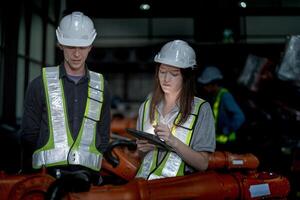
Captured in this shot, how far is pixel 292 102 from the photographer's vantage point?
5113mm

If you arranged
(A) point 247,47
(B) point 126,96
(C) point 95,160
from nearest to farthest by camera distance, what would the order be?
(C) point 95,160, (A) point 247,47, (B) point 126,96

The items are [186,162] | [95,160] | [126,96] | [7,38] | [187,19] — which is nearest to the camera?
[186,162]

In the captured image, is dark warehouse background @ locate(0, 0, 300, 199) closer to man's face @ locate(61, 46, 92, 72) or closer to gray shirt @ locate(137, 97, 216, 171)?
man's face @ locate(61, 46, 92, 72)

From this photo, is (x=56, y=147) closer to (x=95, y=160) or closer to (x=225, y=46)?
(x=95, y=160)

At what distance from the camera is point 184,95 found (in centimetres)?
244

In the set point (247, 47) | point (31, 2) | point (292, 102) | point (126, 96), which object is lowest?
point (126, 96)

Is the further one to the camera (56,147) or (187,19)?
(187,19)

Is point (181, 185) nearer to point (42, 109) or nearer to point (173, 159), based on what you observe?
point (173, 159)

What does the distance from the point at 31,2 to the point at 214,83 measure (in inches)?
129

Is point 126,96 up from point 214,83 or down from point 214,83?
down

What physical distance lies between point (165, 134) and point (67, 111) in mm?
667

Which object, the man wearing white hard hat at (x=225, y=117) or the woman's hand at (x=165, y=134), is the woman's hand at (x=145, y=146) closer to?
the woman's hand at (x=165, y=134)

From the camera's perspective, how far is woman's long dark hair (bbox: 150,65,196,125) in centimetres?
240

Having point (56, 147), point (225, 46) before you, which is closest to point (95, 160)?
point (56, 147)
